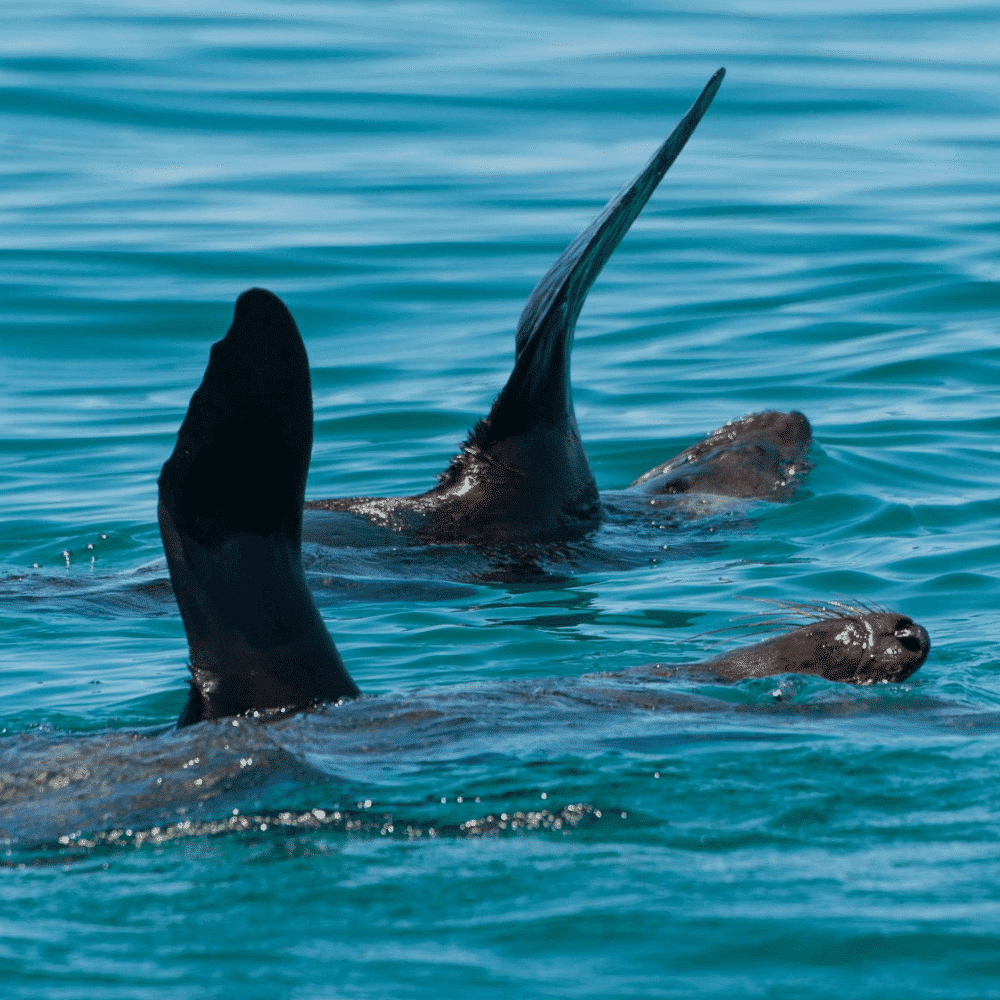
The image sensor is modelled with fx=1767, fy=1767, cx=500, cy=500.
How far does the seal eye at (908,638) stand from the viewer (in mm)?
4371

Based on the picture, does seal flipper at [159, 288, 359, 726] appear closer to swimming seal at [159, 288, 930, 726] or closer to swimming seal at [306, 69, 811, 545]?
swimming seal at [159, 288, 930, 726]

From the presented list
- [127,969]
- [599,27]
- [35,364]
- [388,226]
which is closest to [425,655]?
[127,969]

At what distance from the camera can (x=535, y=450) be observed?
21.8ft

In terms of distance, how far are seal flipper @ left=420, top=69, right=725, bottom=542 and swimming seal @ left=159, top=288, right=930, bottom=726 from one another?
7.87ft

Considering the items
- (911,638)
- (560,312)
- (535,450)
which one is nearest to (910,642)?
(911,638)

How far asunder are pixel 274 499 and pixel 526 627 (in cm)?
185

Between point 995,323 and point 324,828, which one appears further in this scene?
point 995,323

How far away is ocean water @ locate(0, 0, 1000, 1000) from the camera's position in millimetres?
3221

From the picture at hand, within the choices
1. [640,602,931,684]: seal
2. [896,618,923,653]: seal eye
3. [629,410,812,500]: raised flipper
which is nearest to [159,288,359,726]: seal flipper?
[640,602,931,684]: seal

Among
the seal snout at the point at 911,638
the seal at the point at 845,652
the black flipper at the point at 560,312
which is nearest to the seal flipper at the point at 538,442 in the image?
the black flipper at the point at 560,312

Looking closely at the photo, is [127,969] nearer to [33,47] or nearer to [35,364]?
[35,364]

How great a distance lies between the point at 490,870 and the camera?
3.38 m

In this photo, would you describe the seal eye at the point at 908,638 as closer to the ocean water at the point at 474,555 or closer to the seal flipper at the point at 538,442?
the ocean water at the point at 474,555

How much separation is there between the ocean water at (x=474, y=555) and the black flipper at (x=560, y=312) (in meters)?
0.58
